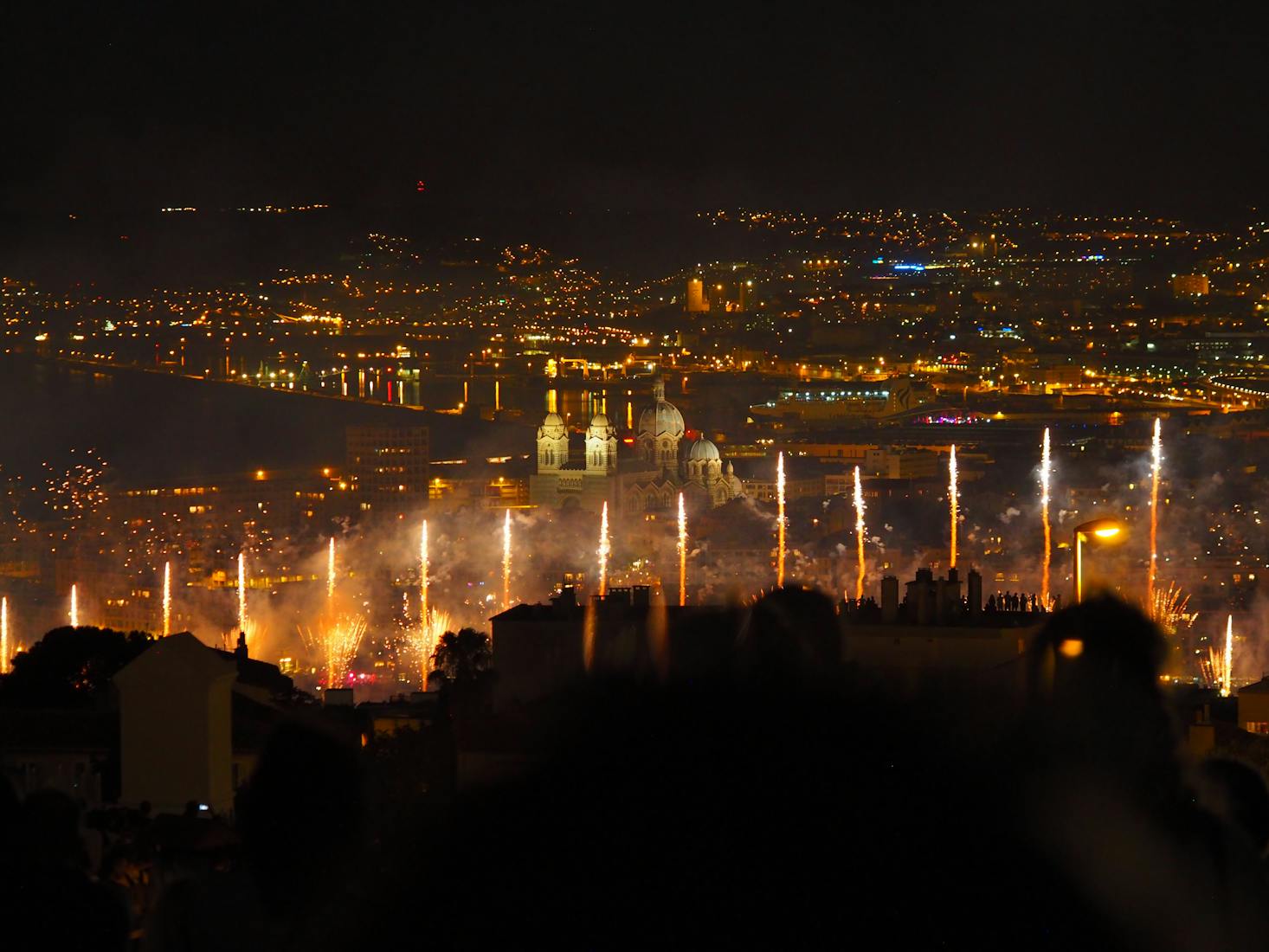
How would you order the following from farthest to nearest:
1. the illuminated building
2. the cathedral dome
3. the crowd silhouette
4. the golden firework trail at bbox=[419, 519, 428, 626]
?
1. the cathedral dome
2. the illuminated building
3. the golden firework trail at bbox=[419, 519, 428, 626]
4. the crowd silhouette

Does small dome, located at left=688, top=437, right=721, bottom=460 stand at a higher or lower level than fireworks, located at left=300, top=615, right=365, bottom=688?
higher

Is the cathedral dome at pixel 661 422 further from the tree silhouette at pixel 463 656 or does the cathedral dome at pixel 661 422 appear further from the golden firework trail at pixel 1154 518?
the tree silhouette at pixel 463 656

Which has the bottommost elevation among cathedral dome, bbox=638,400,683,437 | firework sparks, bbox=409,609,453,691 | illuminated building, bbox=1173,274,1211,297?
firework sparks, bbox=409,609,453,691

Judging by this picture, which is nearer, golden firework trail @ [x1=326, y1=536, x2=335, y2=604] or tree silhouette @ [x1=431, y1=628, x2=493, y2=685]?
tree silhouette @ [x1=431, y1=628, x2=493, y2=685]

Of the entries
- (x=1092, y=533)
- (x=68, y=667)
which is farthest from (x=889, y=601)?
(x=68, y=667)

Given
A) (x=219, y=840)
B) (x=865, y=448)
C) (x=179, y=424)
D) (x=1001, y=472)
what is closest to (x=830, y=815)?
(x=219, y=840)

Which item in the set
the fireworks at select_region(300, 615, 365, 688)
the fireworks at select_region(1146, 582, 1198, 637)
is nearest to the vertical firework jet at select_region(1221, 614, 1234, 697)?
the fireworks at select_region(1146, 582, 1198, 637)

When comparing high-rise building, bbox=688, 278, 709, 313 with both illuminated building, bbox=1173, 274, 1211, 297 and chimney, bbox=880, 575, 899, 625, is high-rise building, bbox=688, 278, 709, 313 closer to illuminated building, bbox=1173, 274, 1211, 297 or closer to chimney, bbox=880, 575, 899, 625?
illuminated building, bbox=1173, 274, 1211, 297
